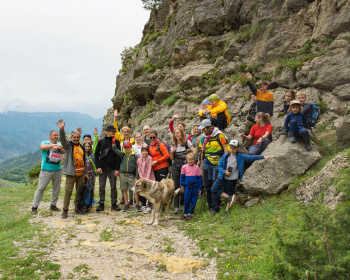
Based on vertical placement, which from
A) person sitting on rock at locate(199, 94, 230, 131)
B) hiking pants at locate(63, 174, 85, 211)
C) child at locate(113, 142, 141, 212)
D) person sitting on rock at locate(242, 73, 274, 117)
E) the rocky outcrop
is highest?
person sitting on rock at locate(242, 73, 274, 117)

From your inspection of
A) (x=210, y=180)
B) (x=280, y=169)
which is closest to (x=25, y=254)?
(x=210, y=180)

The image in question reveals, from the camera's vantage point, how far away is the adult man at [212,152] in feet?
29.6

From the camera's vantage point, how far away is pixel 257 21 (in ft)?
54.6

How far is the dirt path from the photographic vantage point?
5.21 meters

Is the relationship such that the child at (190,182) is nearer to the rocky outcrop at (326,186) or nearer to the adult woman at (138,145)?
the adult woman at (138,145)

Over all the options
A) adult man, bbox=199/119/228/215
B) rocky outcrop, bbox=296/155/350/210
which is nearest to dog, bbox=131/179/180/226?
adult man, bbox=199/119/228/215

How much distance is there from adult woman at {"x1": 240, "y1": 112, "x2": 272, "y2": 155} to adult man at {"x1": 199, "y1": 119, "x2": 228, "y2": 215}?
115cm

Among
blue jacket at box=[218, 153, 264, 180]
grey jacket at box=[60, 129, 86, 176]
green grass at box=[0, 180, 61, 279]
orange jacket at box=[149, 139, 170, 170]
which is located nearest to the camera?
green grass at box=[0, 180, 61, 279]

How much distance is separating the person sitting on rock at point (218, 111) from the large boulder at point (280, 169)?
293cm

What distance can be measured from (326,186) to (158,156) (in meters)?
5.81

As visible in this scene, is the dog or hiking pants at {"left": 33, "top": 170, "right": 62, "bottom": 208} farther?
hiking pants at {"left": 33, "top": 170, "right": 62, "bottom": 208}

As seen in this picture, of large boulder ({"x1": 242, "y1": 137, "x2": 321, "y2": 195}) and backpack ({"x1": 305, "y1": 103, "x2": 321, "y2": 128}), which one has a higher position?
backpack ({"x1": 305, "y1": 103, "x2": 321, "y2": 128})

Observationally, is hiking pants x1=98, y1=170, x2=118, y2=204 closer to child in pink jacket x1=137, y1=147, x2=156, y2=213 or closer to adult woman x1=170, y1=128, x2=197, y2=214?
child in pink jacket x1=137, y1=147, x2=156, y2=213

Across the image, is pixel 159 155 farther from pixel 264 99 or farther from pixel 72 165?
pixel 264 99
